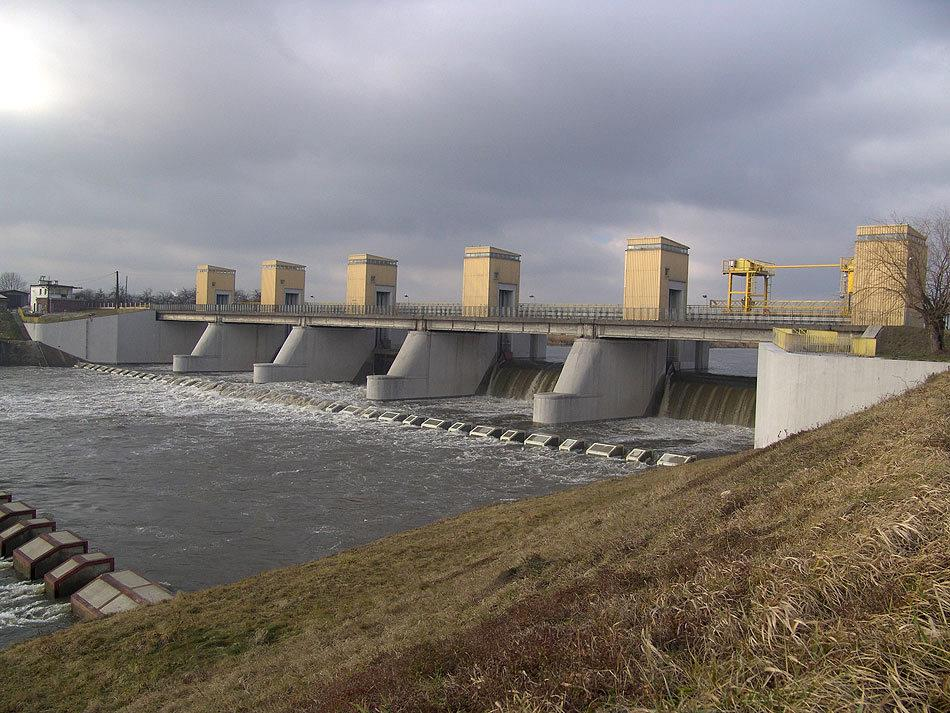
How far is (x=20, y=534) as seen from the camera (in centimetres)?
1356

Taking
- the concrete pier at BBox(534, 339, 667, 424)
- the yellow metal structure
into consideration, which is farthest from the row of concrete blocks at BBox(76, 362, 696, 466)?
the yellow metal structure

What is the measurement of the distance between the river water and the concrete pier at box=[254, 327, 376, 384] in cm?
949

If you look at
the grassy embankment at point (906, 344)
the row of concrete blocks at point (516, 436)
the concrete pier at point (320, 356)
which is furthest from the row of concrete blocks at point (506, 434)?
the concrete pier at point (320, 356)

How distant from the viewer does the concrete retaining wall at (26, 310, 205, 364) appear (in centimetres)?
5825

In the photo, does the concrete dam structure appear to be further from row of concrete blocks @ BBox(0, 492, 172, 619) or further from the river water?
row of concrete blocks @ BBox(0, 492, 172, 619)

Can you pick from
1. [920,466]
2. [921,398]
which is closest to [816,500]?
[920,466]

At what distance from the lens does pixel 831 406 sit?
1761cm

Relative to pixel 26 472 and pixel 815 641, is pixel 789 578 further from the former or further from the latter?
pixel 26 472

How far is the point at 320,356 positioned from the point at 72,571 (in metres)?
37.5

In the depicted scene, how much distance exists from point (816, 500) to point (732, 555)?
1743 mm

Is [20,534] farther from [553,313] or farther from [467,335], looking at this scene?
[467,335]

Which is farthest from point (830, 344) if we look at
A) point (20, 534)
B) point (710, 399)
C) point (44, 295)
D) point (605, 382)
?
point (44, 295)

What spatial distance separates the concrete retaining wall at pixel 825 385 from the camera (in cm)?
1627

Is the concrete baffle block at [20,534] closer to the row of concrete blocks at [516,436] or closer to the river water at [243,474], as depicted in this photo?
the river water at [243,474]
